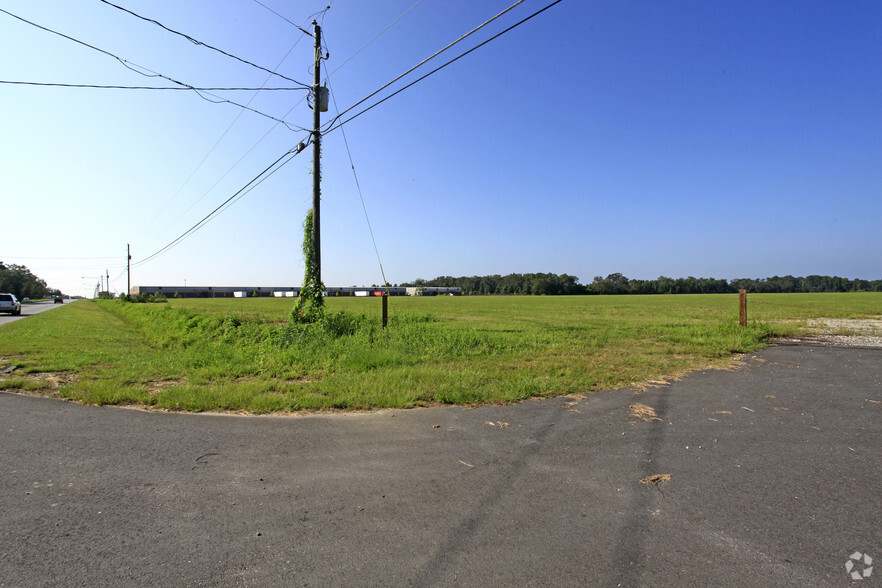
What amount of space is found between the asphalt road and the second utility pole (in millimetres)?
7781

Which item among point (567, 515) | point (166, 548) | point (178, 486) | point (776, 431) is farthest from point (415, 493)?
point (776, 431)

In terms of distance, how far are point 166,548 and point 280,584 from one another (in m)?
0.85

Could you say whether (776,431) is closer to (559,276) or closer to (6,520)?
(6,520)

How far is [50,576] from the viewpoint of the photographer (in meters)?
2.18

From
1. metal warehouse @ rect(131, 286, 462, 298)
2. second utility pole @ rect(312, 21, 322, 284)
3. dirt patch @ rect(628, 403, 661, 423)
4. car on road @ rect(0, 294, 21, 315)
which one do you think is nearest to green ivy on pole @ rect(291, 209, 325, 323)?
second utility pole @ rect(312, 21, 322, 284)

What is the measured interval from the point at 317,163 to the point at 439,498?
1163 cm

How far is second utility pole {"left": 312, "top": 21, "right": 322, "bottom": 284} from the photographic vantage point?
40.5 ft

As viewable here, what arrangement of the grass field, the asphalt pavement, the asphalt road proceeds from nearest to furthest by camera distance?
the asphalt road, the grass field, the asphalt pavement

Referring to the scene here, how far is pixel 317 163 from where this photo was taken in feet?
41.1

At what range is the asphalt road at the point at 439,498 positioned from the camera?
2.29 metres

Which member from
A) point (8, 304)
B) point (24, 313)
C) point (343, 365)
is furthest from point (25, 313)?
point (343, 365)

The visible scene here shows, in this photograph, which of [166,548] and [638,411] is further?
[638,411]

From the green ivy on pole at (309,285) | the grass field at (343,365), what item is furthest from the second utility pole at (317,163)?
the grass field at (343,365)

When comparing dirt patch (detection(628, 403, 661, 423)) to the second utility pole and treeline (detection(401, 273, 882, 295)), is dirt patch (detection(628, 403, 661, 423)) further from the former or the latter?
treeline (detection(401, 273, 882, 295))
